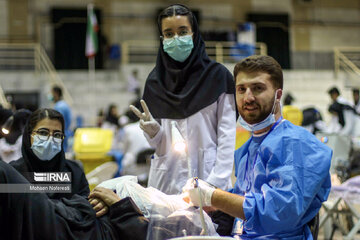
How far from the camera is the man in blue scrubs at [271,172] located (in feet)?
5.94

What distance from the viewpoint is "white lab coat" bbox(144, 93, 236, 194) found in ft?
9.12

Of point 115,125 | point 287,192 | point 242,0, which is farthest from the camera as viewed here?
point 242,0

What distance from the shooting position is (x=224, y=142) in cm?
275

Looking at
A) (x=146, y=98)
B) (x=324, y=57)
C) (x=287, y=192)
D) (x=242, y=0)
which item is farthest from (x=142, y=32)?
(x=287, y=192)

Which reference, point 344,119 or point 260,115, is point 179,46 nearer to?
point 260,115

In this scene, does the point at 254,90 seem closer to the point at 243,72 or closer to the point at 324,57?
the point at 243,72

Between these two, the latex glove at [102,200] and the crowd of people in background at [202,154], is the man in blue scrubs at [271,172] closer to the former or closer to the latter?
the crowd of people in background at [202,154]

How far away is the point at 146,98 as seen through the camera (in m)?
2.96

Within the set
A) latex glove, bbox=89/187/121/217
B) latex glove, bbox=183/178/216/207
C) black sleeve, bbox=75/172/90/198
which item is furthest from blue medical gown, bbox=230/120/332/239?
black sleeve, bbox=75/172/90/198

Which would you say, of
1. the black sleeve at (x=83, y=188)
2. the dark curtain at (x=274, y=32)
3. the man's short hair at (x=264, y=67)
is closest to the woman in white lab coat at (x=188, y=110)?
the black sleeve at (x=83, y=188)

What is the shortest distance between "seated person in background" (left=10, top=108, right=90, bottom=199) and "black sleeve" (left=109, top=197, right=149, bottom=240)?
77 cm

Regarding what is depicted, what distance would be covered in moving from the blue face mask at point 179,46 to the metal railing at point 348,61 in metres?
13.1

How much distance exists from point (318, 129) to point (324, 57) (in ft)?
37.3

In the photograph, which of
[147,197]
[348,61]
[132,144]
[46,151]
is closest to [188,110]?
[147,197]
